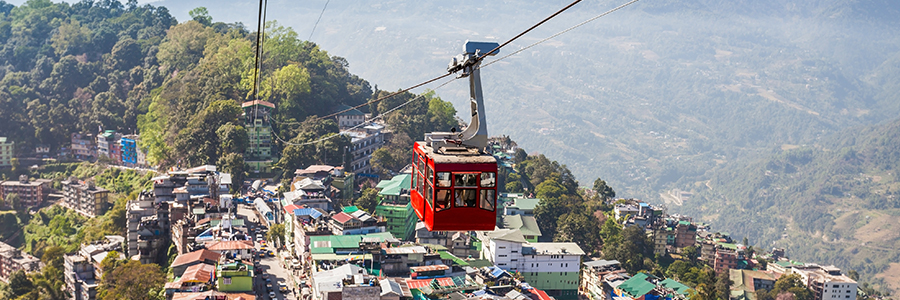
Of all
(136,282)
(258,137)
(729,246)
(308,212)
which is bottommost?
(729,246)

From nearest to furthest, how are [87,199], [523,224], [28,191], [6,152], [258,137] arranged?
[523,224] → [258,137] → [87,199] → [28,191] → [6,152]

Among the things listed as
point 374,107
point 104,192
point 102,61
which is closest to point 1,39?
point 102,61

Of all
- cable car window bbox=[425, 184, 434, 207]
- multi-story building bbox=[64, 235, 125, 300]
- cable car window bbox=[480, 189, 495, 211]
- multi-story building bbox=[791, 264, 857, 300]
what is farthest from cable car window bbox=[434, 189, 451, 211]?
multi-story building bbox=[791, 264, 857, 300]

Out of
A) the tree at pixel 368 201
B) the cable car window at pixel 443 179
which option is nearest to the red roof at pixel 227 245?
the tree at pixel 368 201

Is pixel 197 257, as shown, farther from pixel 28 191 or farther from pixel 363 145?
pixel 28 191

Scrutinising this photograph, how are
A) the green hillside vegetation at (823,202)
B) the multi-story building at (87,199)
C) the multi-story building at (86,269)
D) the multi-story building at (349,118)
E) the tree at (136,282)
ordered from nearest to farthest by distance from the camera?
the tree at (136,282) → the multi-story building at (86,269) → the multi-story building at (87,199) → the multi-story building at (349,118) → the green hillside vegetation at (823,202)

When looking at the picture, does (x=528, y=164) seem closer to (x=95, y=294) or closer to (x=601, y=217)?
(x=601, y=217)

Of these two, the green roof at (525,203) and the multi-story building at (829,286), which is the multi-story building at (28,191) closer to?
the green roof at (525,203)

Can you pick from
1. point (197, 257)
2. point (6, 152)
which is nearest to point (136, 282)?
point (197, 257)
